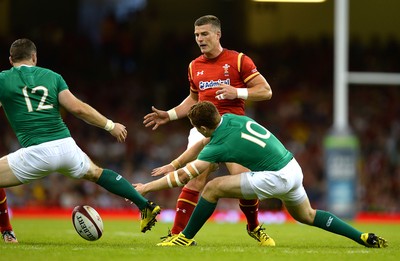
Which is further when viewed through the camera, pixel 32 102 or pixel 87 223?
pixel 87 223

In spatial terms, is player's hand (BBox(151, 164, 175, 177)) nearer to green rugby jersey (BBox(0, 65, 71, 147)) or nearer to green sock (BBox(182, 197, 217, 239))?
green sock (BBox(182, 197, 217, 239))

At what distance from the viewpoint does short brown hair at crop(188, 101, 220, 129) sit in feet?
23.5

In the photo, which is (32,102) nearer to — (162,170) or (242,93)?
(162,170)

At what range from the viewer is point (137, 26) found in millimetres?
20000

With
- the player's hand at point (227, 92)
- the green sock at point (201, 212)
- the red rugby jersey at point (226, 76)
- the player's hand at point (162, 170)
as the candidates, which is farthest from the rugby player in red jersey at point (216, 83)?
the green sock at point (201, 212)

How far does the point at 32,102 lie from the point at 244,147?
1.94 m

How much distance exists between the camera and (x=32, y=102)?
7.51 m

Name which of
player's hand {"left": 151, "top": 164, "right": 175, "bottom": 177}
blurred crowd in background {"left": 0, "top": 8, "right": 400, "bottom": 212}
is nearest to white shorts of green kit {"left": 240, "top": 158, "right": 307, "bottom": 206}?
player's hand {"left": 151, "top": 164, "right": 175, "bottom": 177}

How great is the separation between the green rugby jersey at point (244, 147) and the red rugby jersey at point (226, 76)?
0.84 m

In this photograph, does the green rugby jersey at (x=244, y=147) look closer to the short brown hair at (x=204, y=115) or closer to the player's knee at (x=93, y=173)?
the short brown hair at (x=204, y=115)

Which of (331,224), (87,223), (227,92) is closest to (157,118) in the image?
(227,92)

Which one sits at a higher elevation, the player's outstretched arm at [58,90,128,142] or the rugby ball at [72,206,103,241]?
the player's outstretched arm at [58,90,128,142]

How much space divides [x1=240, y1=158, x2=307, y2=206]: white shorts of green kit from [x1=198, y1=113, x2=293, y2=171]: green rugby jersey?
60 millimetres

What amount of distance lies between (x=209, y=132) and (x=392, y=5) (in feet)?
43.0
